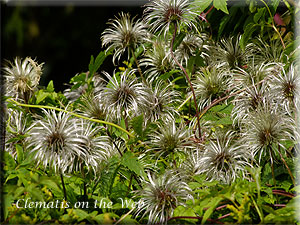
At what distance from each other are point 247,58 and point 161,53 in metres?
0.34

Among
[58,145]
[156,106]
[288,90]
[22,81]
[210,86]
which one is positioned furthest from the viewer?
[22,81]

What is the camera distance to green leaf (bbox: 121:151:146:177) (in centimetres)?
114

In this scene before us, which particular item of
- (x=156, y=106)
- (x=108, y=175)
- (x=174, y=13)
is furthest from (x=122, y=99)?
(x=174, y=13)

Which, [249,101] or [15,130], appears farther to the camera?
[15,130]

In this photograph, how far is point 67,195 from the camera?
1192 mm

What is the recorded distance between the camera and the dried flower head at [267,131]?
114 centimetres

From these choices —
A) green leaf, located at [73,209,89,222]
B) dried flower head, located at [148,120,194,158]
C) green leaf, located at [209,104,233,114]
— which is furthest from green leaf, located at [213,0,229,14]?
green leaf, located at [73,209,89,222]

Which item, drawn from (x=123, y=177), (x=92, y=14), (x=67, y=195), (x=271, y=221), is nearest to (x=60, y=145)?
(x=67, y=195)

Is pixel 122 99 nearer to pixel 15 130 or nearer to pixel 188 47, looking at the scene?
pixel 15 130

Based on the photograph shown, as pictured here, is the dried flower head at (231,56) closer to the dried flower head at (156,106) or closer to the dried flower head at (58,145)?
the dried flower head at (156,106)

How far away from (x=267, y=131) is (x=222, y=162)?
0.48 ft

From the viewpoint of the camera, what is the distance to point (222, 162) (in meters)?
1.16

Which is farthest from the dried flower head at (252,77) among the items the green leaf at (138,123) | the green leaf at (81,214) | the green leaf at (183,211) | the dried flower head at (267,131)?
the green leaf at (81,214)

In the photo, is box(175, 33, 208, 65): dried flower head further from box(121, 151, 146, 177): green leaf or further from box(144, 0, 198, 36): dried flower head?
box(121, 151, 146, 177): green leaf
